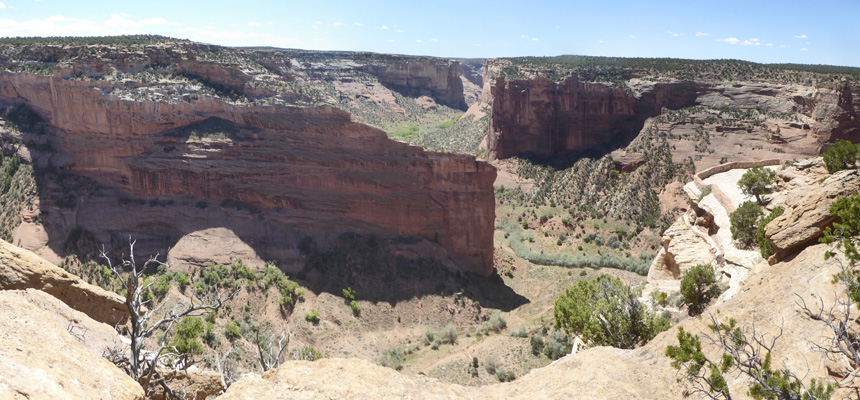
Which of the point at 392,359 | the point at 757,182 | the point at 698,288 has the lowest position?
the point at 392,359

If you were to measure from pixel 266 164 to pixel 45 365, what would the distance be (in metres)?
34.5

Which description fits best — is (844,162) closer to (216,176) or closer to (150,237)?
(216,176)

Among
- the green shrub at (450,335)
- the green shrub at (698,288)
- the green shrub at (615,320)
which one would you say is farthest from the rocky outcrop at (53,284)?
the green shrub at (450,335)

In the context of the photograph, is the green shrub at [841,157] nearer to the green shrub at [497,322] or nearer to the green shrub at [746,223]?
the green shrub at [746,223]

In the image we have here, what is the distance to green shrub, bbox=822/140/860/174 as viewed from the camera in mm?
24141

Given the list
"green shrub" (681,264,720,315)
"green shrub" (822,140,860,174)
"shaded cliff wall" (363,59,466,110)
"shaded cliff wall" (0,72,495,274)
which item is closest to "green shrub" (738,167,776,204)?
"green shrub" (822,140,860,174)

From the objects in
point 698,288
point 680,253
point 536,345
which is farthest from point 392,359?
point 698,288

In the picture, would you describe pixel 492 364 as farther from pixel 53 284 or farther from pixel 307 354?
pixel 53 284

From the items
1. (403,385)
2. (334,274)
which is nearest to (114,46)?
(334,274)

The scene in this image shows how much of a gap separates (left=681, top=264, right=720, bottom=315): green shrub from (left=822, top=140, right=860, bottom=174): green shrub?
7682 mm

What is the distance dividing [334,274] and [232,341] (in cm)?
992

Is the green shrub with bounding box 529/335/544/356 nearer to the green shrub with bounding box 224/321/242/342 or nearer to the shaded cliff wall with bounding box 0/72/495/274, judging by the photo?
the shaded cliff wall with bounding box 0/72/495/274

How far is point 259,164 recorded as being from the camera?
1676 inches

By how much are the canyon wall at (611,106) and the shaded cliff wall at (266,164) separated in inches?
1637
